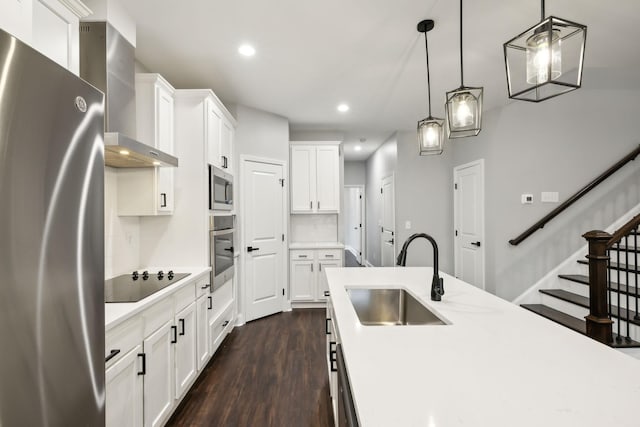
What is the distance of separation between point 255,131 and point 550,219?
12.5 ft

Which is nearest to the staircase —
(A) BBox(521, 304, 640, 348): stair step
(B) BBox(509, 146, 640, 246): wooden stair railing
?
(A) BBox(521, 304, 640, 348): stair step

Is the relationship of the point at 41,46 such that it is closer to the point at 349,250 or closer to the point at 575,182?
the point at 575,182

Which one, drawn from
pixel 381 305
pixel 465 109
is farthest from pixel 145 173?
pixel 465 109

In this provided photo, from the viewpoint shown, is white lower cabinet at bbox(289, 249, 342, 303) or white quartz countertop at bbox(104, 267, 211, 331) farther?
white lower cabinet at bbox(289, 249, 342, 303)

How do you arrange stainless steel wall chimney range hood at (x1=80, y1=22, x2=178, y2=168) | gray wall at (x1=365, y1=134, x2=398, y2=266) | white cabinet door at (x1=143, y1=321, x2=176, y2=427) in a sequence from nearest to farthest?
1. white cabinet door at (x1=143, y1=321, x2=176, y2=427)
2. stainless steel wall chimney range hood at (x1=80, y1=22, x2=178, y2=168)
3. gray wall at (x1=365, y1=134, x2=398, y2=266)

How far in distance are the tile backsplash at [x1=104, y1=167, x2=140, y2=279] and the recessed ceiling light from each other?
1418 mm

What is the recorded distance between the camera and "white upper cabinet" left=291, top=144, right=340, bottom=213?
15.0 ft

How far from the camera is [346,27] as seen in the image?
226 cm

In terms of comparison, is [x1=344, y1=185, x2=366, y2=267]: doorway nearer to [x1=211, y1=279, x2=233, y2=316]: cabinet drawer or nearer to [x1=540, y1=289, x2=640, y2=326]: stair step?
[x1=540, y1=289, x2=640, y2=326]: stair step

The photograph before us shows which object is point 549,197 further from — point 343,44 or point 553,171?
point 343,44

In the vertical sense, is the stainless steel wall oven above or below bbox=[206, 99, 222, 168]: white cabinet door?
below

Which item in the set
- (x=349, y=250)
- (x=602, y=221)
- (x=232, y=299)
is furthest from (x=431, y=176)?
(x=349, y=250)

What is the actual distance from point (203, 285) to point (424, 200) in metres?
3.79

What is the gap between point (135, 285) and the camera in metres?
1.96
